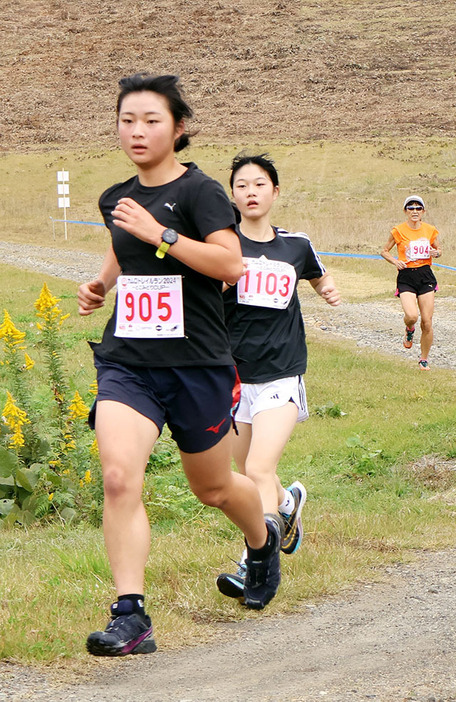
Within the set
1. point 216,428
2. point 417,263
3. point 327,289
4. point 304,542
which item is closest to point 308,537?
point 304,542

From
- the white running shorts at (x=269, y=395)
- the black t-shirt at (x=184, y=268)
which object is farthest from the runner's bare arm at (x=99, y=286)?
the white running shorts at (x=269, y=395)

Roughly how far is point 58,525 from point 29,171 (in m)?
50.6

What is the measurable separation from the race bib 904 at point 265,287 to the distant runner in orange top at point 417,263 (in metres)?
7.59

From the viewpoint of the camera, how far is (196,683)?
151 inches

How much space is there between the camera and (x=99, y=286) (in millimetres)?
4246

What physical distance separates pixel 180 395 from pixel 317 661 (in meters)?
1.27

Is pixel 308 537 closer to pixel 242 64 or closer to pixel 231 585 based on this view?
pixel 231 585

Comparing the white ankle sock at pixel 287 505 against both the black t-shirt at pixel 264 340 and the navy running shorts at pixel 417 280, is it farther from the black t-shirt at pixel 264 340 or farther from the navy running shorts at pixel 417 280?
the navy running shorts at pixel 417 280

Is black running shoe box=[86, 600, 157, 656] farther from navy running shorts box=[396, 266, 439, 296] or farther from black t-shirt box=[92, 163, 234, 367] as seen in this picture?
navy running shorts box=[396, 266, 439, 296]

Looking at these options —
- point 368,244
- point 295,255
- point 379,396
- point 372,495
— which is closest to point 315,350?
point 379,396

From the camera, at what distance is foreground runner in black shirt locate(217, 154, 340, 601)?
514 cm

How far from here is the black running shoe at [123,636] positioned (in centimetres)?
349

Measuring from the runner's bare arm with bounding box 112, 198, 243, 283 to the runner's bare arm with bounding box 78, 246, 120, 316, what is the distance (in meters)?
0.36

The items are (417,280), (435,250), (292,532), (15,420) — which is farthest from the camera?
(417,280)
